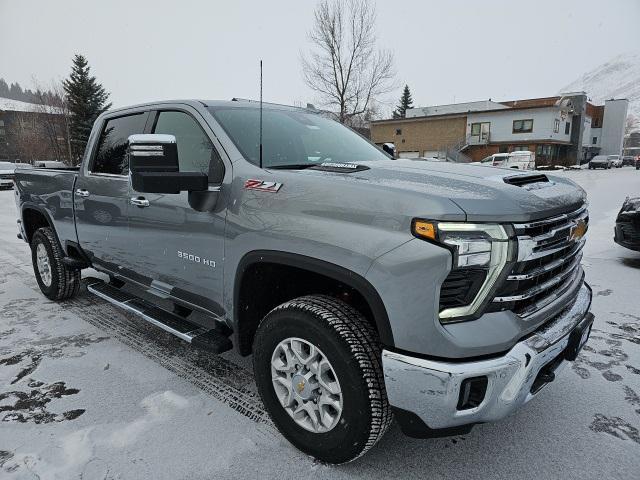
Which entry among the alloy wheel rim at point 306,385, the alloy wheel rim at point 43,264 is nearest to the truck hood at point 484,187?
the alloy wheel rim at point 306,385

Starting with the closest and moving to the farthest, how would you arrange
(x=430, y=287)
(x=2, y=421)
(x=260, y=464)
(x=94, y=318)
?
(x=430, y=287) < (x=260, y=464) < (x=2, y=421) < (x=94, y=318)

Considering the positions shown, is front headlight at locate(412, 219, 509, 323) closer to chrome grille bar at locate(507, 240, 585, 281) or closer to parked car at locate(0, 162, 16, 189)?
chrome grille bar at locate(507, 240, 585, 281)

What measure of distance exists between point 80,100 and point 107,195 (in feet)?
133

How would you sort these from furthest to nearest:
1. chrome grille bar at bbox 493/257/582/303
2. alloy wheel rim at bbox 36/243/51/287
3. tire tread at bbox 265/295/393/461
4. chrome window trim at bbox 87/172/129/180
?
1. alloy wheel rim at bbox 36/243/51/287
2. chrome window trim at bbox 87/172/129/180
3. tire tread at bbox 265/295/393/461
4. chrome grille bar at bbox 493/257/582/303

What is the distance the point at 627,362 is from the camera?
3256mm

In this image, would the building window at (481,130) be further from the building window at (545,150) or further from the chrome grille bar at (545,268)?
the chrome grille bar at (545,268)

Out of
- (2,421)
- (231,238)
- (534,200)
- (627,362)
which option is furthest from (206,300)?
(627,362)

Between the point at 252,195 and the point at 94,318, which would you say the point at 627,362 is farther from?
the point at 94,318

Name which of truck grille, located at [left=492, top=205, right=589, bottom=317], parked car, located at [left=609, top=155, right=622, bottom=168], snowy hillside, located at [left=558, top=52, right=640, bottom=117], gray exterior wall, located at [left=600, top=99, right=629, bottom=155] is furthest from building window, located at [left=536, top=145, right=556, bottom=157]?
snowy hillside, located at [left=558, top=52, right=640, bottom=117]

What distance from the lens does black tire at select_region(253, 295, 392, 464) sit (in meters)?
1.97

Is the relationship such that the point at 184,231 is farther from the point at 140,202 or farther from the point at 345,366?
the point at 345,366

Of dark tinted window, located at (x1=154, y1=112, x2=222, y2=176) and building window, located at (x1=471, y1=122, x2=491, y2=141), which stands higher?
building window, located at (x1=471, y1=122, x2=491, y2=141)

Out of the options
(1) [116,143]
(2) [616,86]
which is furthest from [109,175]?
(2) [616,86]

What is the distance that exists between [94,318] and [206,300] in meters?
2.11
